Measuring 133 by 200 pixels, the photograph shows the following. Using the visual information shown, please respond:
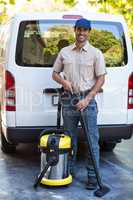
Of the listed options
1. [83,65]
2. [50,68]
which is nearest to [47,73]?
[50,68]

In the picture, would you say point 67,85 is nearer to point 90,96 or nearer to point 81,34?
point 90,96

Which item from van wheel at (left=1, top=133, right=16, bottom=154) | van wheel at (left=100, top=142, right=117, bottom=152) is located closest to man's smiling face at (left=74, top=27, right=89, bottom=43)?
van wheel at (left=1, top=133, right=16, bottom=154)

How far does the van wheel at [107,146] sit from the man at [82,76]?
6.06ft

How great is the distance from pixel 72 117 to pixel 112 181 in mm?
993

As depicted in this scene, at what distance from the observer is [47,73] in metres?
5.61

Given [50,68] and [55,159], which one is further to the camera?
[50,68]

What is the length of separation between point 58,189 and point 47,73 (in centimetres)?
147

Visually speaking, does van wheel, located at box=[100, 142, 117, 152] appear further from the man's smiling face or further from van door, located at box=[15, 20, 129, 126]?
the man's smiling face

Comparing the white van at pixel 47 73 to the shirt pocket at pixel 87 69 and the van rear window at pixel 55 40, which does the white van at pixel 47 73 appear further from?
the shirt pocket at pixel 87 69

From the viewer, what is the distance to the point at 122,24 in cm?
587

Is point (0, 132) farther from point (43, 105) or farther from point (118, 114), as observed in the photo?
point (118, 114)

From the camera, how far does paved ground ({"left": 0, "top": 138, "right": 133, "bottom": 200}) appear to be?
493 centimetres

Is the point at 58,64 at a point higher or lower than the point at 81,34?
lower

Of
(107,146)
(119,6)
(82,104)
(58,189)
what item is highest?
(119,6)
